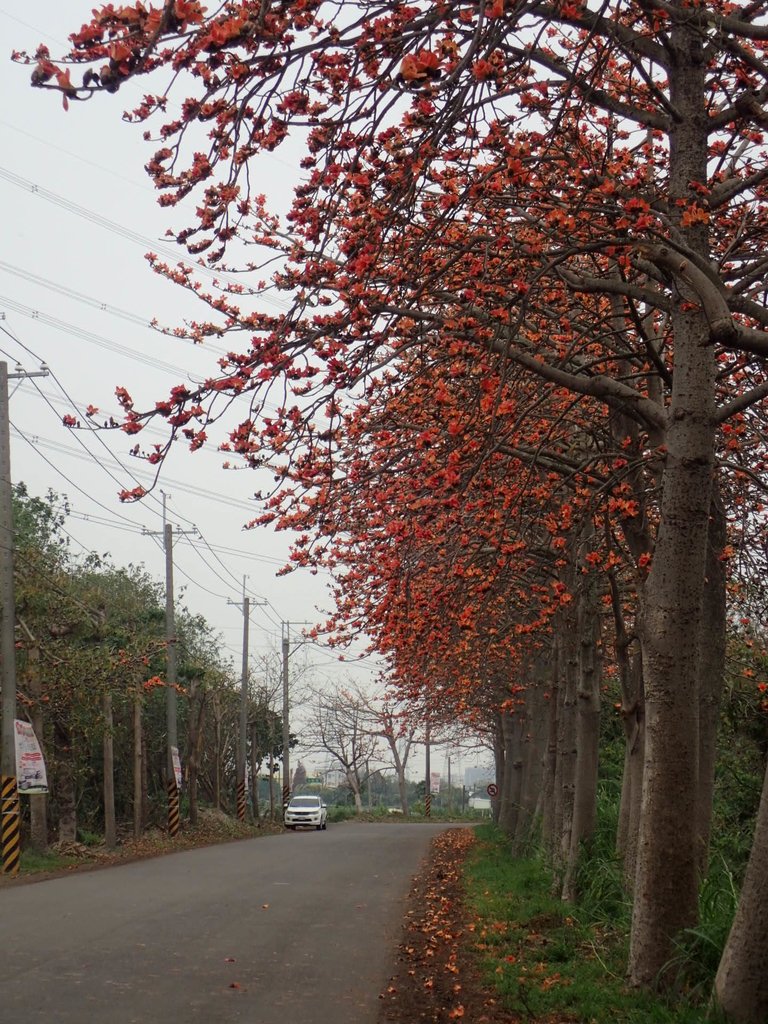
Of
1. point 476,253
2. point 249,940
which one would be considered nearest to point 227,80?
point 476,253

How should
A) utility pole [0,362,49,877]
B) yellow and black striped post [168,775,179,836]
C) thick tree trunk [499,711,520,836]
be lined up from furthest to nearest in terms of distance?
yellow and black striped post [168,775,179,836], thick tree trunk [499,711,520,836], utility pole [0,362,49,877]

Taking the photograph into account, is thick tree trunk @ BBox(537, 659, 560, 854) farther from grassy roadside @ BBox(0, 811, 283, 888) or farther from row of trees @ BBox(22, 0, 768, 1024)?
grassy roadside @ BBox(0, 811, 283, 888)

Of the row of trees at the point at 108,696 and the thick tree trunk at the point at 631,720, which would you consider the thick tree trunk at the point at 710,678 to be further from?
the row of trees at the point at 108,696

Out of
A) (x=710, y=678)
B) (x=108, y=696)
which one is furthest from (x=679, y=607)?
(x=108, y=696)

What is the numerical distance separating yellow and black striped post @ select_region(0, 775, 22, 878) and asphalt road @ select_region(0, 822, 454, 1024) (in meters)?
1.24

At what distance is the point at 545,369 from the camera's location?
8695mm

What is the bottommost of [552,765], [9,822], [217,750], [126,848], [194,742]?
[126,848]

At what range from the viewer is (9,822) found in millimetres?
20656

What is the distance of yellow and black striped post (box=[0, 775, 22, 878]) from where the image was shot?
20547 mm

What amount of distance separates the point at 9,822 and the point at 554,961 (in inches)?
535

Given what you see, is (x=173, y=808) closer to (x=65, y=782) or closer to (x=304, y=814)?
(x=65, y=782)

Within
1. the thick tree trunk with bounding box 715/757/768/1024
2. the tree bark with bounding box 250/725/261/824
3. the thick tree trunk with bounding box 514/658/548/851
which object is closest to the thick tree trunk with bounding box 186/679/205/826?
the tree bark with bounding box 250/725/261/824

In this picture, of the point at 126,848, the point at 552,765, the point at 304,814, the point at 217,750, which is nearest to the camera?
the point at 552,765

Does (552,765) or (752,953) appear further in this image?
(552,765)
